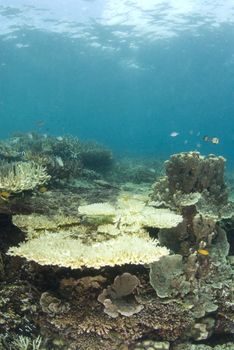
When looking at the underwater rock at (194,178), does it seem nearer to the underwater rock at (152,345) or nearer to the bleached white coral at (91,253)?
the bleached white coral at (91,253)

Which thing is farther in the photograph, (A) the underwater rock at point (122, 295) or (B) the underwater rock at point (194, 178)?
(B) the underwater rock at point (194, 178)

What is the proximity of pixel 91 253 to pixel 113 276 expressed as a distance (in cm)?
91

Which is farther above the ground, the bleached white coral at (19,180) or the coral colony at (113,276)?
the bleached white coral at (19,180)

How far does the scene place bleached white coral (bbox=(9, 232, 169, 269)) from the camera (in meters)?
4.94

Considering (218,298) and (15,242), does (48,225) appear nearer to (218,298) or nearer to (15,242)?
(15,242)

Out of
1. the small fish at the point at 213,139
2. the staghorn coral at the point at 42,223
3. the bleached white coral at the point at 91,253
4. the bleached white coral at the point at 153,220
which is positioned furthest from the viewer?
the small fish at the point at 213,139

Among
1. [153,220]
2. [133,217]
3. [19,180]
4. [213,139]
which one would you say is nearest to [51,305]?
[133,217]

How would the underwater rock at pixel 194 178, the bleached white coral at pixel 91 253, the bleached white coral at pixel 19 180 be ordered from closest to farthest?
the bleached white coral at pixel 91 253 → the bleached white coral at pixel 19 180 → the underwater rock at pixel 194 178

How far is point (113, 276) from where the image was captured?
5746 mm

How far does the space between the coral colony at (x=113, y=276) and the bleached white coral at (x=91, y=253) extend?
15 millimetres

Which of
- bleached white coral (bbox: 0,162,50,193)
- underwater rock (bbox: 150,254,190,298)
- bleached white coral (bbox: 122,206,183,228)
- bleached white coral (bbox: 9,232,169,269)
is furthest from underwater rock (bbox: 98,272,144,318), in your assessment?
bleached white coral (bbox: 0,162,50,193)

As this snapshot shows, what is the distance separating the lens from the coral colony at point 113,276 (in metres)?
5.37

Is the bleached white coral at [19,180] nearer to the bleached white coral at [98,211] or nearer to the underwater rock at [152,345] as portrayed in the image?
the bleached white coral at [98,211]

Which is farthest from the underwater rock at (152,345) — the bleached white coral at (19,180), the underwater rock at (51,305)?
the bleached white coral at (19,180)
